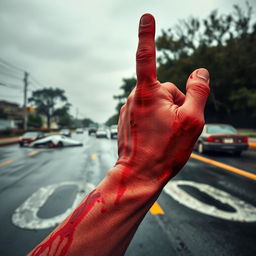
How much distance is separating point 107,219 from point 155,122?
1.66ft

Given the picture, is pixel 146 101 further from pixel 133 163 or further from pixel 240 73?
pixel 240 73

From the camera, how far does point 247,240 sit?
212 cm

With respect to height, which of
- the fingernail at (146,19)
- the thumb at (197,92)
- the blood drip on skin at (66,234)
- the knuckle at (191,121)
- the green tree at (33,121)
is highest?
the green tree at (33,121)

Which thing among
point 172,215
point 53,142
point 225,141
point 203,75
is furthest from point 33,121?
point 203,75

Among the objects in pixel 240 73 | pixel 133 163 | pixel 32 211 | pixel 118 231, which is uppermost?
pixel 240 73

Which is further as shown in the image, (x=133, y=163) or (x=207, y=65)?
(x=207, y=65)

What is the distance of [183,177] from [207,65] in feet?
71.4

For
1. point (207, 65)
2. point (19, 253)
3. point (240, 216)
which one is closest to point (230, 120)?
point (207, 65)

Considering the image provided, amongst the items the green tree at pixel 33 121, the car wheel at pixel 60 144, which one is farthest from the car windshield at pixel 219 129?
the green tree at pixel 33 121

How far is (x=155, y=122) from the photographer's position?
0.92 metres

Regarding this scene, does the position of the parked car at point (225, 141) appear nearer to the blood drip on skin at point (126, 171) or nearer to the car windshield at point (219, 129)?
the car windshield at point (219, 129)

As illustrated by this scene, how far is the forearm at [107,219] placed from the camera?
2.56ft

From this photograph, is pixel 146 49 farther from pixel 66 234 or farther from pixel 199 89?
pixel 66 234

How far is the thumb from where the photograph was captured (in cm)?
92
